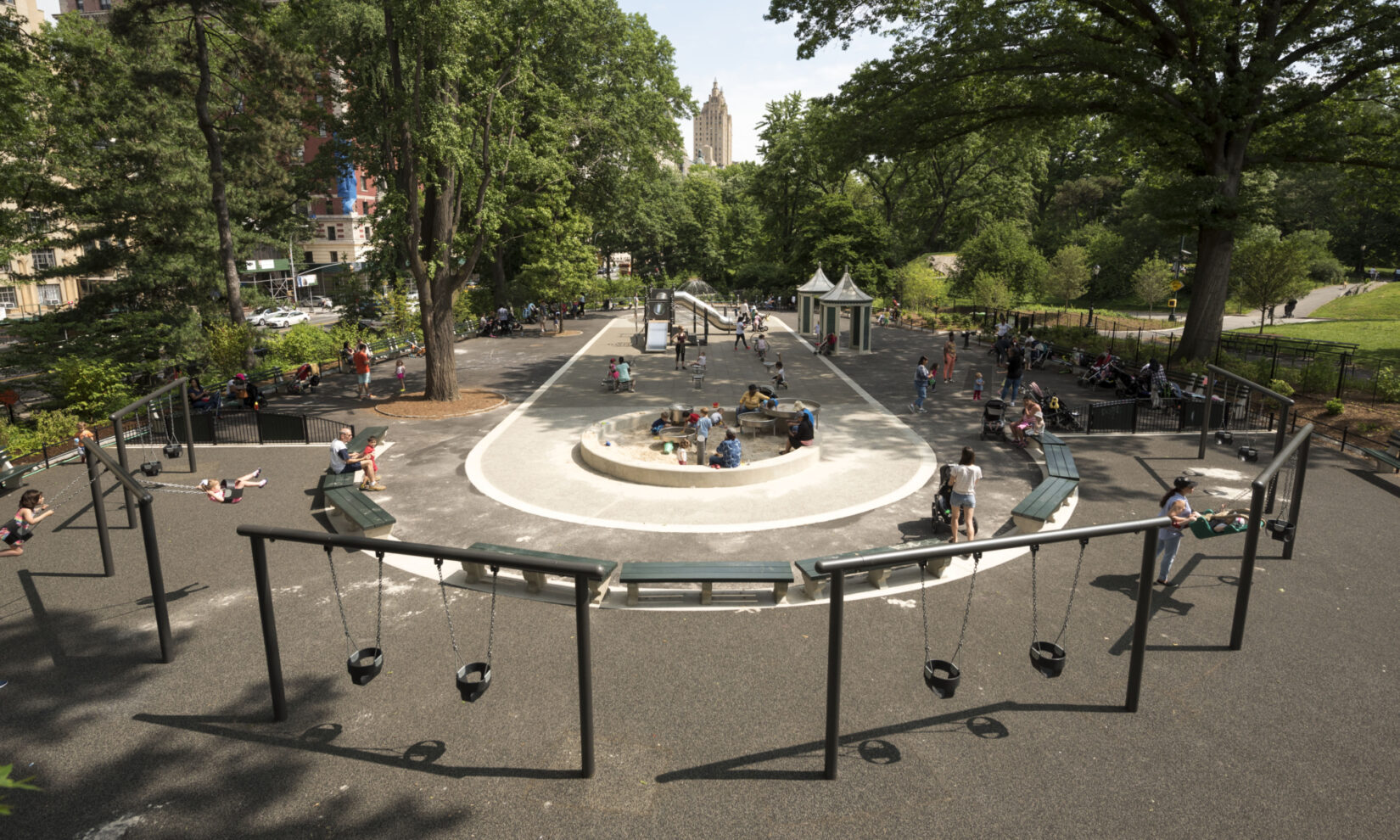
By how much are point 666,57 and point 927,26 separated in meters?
21.2

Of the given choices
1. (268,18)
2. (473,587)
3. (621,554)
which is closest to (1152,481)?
(621,554)

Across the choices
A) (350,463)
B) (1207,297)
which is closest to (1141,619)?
(350,463)

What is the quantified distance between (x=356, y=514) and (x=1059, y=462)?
12416mm

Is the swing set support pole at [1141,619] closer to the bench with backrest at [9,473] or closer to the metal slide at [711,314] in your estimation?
the bench with backrest at [9,473]

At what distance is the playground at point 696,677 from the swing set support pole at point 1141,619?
0.15 feet

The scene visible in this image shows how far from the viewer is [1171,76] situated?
21.4 m

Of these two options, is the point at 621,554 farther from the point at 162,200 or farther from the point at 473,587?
the point at 162,200

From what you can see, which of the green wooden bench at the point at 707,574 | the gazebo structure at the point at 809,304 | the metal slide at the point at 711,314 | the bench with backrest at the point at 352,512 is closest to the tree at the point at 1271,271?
the gazebo structure at the point at 809,304

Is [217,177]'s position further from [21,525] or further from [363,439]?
[21,525]

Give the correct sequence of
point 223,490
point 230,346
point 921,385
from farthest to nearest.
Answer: point 230,346 < point 921,385 < point 223,490

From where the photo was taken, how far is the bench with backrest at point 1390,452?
14211 mm

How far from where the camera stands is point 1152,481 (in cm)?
1400

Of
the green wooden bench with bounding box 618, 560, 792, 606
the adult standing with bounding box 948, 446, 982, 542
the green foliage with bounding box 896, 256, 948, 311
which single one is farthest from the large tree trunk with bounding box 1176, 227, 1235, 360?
the green foliage with bounding box 896, 256, 948, 311

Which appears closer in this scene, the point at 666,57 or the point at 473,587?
the point at 473,587
